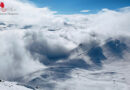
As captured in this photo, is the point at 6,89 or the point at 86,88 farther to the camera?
the point at 86,88

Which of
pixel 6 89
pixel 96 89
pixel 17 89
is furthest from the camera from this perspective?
pixel 96 89

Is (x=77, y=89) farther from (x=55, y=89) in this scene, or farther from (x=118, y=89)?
(x=118, y=89)

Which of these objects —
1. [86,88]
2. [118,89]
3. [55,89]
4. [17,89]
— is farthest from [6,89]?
[118,89]

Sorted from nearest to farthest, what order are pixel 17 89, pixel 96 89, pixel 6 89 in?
1. pixel 6 89
2. pixel 17 89
3. pixel 96 89

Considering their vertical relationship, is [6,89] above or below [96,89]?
above

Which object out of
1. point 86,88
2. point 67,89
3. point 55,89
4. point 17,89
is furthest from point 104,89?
point 17,89

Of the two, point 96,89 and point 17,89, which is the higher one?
point 17,89

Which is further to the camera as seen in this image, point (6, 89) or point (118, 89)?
point (118, 89)

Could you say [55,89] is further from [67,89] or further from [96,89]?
[96,89]
